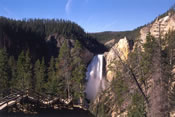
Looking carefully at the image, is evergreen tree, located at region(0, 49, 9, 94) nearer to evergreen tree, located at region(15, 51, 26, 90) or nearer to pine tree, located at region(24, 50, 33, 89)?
evergreen tree, located at region(15, 51, 26, 90)

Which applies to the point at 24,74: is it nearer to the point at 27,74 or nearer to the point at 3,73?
the point at 27,74

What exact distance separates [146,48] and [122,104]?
8.14 metres

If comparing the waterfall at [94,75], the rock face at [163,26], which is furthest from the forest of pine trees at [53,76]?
the rock face at [163,26]

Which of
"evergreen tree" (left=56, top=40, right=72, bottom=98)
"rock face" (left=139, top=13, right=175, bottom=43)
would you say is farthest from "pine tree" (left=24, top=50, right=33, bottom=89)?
"rock face" (left=139, top=13, right=175, bottom=43)

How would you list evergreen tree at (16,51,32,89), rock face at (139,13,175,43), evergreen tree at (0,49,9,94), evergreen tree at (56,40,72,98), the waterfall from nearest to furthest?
rock face at (139,13,175,43)
evergreen tree at (0,49,9,94)
evergreen tree at (16,51,32,89)
evergreen tree at (56,40,72,98)
the waterfall

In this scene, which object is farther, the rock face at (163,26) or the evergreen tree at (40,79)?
the evergreen tree at (40,79)

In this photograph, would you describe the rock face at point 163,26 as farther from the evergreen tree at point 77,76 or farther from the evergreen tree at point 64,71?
the evergreen tree at point 64,71

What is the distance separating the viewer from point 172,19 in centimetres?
2842

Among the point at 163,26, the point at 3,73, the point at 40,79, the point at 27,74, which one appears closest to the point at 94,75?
the point at 40,79

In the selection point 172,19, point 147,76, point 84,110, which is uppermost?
point 172,19

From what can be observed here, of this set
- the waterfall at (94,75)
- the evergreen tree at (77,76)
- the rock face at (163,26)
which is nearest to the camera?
the rock face at (163,26)

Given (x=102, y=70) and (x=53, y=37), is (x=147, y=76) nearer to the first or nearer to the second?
(x=102, y=70)

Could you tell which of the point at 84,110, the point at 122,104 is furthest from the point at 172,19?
the point at 84,110

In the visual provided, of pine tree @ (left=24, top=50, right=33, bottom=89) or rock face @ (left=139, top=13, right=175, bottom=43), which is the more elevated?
rock face @ (left=139, top=13, right=175, bottom=43)
